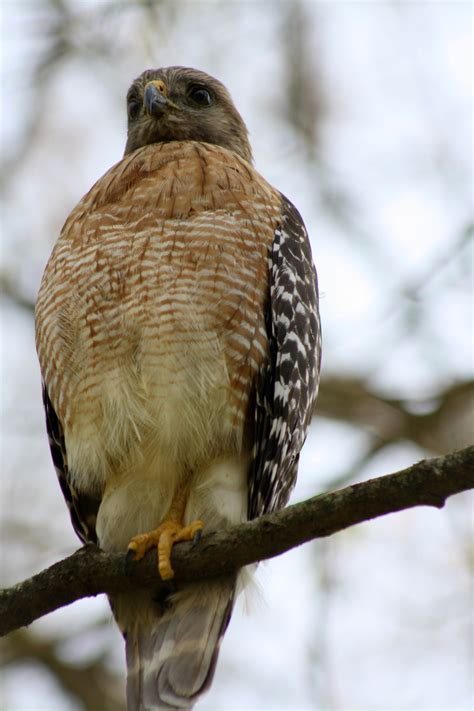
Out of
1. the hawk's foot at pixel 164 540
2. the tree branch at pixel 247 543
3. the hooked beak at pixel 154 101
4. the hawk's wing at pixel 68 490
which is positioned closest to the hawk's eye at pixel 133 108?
the hooked beak at pixel 154 101

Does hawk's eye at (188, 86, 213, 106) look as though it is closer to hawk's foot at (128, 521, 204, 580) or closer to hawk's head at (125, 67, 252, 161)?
hawk's head at (125, 67, 252, 161)

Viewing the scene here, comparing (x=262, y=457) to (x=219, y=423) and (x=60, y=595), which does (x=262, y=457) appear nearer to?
(x=219, y=423)

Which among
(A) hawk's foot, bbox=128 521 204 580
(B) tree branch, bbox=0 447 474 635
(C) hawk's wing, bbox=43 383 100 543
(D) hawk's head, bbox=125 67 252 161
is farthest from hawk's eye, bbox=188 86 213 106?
(B) tree branch, bbox=0 447 474 635

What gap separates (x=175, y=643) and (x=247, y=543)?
101 cm

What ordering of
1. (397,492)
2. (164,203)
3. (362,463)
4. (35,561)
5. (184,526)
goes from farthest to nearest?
(35,561)
(362,463)
(164,203)
(184,526)
(397,492)

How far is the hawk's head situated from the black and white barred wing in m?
1.50

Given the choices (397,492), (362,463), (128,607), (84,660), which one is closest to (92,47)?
(362,463)

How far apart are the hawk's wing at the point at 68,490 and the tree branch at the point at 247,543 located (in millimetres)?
794

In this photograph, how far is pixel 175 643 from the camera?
17.6ft

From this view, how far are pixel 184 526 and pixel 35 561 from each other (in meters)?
4.91

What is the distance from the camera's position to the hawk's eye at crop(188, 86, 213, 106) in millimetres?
7648

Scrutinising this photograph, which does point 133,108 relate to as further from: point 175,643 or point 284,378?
point 175,643

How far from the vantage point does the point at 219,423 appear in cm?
554

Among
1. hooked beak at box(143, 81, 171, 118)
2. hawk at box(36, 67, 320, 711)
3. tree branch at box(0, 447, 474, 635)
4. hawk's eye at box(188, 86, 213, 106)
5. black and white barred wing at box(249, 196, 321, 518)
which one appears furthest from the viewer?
hawk's eye at box(188, 86, 213, 106)
